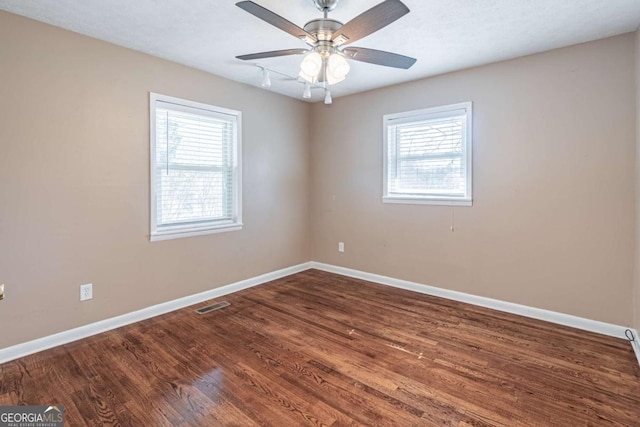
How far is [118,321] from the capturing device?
2924 millimetres

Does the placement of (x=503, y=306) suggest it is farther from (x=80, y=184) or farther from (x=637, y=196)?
(x=80, y=184)

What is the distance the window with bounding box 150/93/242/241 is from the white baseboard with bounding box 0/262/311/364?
676 mm

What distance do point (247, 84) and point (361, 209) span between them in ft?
6.84

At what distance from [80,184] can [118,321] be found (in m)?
1.22

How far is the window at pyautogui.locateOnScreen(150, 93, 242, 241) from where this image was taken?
10.5 feet

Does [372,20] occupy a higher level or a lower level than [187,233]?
higher

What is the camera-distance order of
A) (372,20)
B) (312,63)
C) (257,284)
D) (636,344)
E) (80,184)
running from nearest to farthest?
(372,20) < (312,63) < (636,344) < (80,184) < (257,284)

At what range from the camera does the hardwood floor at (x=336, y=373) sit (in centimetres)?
182

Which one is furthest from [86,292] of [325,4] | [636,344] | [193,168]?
[636,344]

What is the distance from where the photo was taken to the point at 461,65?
330 centimetres

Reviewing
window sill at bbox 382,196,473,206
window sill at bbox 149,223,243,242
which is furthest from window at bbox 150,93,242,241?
window sill at bbox 382,196,473,206

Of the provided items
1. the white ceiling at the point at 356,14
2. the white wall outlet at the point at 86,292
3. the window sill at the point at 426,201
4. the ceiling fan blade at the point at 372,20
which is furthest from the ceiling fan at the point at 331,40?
the white wall outlet at the point at 86,292

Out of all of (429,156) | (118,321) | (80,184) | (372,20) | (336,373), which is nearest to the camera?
(372,20)

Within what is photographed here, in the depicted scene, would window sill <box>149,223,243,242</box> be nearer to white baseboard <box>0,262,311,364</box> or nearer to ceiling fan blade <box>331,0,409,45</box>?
white baseboard <box>0,262,311,364</box>
